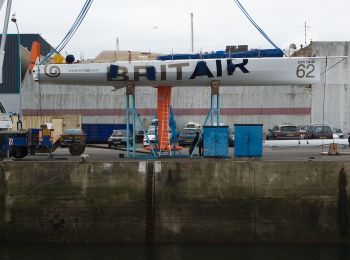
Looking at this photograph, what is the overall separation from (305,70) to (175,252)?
1137cm

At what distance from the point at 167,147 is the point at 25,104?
119ft

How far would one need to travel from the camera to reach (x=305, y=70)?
25.6 meters

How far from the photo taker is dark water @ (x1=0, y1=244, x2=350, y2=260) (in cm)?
1897

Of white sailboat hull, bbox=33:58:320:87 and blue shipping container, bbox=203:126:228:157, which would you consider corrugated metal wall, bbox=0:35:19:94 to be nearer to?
A: white sailboat hull, bbox=33:58:320:87

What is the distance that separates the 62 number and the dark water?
8.95 meters

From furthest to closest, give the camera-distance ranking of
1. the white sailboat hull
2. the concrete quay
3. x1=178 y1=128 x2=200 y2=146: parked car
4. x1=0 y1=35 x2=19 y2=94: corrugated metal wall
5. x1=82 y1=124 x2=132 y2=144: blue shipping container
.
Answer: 1. x1=0 y1=35 x2=19 y2=94: corrugated metal wall
2. x1=82 y1=124 x2=132 y2=144: blue shipping container
3. x1=178 y1=128 x2=200 y2=146: parked car
4. the white sailboat hull
5. the concrete quay

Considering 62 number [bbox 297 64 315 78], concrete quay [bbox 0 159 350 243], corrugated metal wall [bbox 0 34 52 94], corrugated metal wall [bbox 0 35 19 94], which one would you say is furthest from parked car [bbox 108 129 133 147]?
concrete quay [bbox 0 159 350 243]

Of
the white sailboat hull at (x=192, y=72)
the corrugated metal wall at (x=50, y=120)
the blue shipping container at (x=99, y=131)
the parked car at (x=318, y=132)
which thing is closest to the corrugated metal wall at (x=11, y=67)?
the corrugated metal wall at (x=50, y=120)

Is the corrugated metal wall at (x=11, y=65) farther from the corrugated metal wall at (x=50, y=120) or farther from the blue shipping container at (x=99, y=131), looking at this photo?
the blue shipping container at (x=99, y=131)

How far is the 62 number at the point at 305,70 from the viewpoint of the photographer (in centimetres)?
2552

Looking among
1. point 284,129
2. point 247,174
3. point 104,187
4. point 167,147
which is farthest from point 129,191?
point 284,129

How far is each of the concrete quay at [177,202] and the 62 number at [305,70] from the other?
638 cm

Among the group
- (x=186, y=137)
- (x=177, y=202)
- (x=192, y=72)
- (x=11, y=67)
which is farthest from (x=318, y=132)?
(x=11, y=67)

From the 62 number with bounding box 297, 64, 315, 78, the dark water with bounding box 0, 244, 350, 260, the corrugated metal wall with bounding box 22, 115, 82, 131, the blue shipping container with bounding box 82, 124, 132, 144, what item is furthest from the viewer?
the corrugated metal wall with bounding box 22, 115, 82, 131
